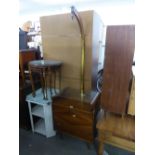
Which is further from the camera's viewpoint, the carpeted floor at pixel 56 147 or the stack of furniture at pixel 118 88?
the carpeted floor at pixel 56 147

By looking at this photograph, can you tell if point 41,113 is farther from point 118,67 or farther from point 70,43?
point 118,67

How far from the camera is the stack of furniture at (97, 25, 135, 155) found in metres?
1.17

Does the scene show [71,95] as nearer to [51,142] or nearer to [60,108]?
[60,108]

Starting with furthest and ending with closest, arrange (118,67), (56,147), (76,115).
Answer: (56,147) → (76,115) → (118,67)

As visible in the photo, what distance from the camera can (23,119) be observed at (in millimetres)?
1916

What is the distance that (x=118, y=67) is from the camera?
1.24 meters

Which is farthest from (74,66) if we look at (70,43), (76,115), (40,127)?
(40,127)

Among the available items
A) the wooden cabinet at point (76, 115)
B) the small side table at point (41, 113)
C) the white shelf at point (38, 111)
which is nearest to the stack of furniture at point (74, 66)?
the wooden cabinet at point (76, 115)

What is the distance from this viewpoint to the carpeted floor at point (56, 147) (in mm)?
1576

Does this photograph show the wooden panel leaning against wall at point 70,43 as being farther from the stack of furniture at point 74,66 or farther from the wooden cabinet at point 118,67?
the wooden cabinet at point 118,67

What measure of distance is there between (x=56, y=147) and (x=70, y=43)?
128cm

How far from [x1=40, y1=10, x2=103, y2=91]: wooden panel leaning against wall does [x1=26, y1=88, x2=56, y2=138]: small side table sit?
0.45 m

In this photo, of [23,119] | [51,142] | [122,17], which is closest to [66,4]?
[122,17]
